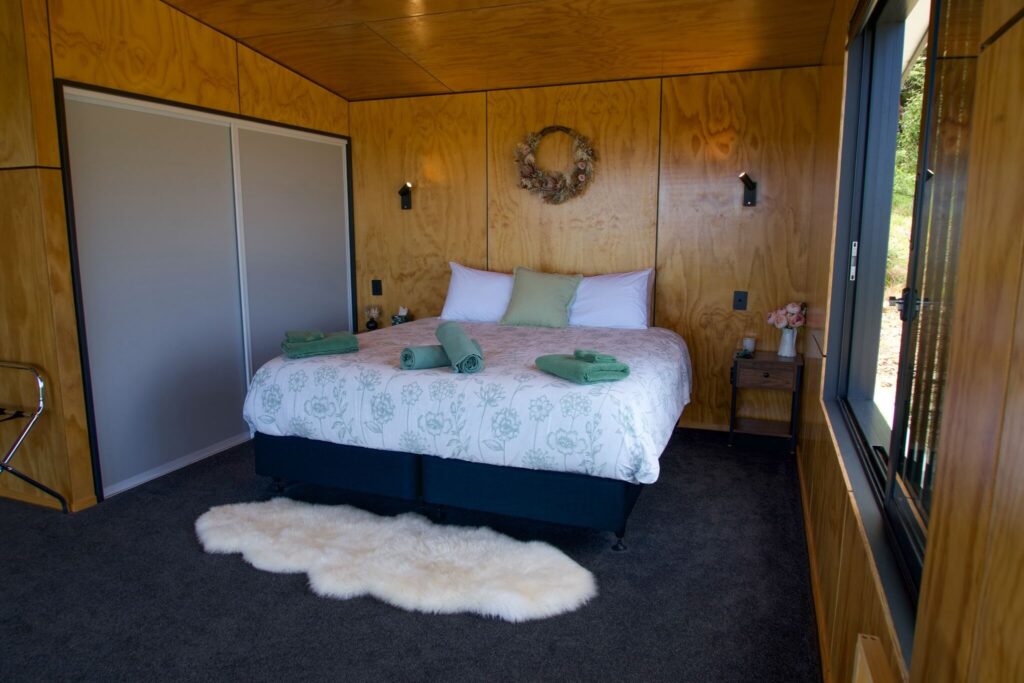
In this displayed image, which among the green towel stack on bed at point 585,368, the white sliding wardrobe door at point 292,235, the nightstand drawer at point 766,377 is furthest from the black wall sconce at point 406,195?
the nightstand drawer at point 766,377

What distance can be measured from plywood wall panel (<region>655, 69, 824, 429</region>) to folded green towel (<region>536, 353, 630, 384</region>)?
5.62 ft

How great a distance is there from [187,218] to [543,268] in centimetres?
218

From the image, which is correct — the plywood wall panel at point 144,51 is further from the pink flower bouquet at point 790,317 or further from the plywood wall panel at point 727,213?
the pink flower bouquet at point 790,317

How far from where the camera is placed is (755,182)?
3930 mm

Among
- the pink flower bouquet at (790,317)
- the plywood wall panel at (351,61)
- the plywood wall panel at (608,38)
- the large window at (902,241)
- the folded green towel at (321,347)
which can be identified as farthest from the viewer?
the pink flower bouquet at (790,317)

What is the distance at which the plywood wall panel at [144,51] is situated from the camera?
2.83m

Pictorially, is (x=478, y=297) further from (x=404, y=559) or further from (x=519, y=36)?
(x=404, y=559)

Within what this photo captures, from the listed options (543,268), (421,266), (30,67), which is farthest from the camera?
(421,266)

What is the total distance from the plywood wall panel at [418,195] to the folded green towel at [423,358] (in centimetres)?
192

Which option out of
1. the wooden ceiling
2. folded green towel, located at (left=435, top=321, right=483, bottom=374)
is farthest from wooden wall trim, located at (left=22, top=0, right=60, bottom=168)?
folded green towel, located at (left=435, top=321, right=483, bottom=374)

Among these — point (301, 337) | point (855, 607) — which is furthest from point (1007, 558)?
point (301, 337)

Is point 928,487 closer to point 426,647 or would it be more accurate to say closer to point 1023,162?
point 1023,162

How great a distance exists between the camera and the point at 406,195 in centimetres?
471

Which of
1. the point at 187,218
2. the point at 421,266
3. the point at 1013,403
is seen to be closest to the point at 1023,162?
the point at 1013,403
